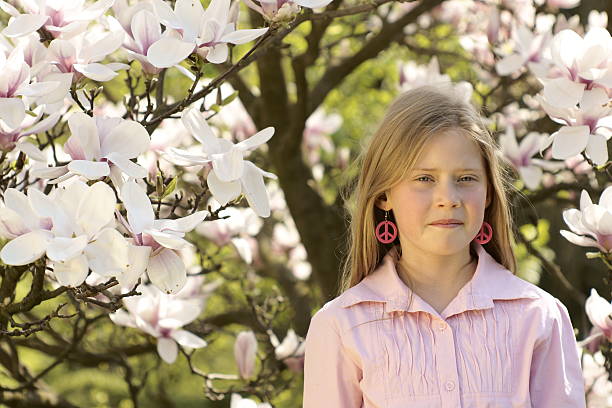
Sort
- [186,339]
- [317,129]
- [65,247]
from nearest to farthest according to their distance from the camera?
[65,247] < [186,339] < [317,129]

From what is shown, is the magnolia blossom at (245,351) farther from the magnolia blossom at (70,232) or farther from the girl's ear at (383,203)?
the magnolia blossom at (70,232)

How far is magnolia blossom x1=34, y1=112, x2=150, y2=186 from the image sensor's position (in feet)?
5.74

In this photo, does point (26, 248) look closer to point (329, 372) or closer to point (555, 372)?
point (329, 372)

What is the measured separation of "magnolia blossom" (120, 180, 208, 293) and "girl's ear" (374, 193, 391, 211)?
2.08 ft

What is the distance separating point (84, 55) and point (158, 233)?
1.54 feet

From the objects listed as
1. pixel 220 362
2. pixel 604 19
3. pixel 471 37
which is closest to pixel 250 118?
pixel 471 37

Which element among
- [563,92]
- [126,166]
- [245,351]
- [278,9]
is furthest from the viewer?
[245,351]

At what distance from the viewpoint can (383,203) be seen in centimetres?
224

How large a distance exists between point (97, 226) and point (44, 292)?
0.43 m

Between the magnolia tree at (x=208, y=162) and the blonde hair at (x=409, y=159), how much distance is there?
6.4 inches

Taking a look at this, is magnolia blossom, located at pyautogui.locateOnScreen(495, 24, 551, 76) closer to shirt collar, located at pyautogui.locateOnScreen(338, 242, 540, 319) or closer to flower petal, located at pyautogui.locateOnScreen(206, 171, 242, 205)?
shirt collar, located at pyautogui.locateOnScreen(338, 242, 540, 319)

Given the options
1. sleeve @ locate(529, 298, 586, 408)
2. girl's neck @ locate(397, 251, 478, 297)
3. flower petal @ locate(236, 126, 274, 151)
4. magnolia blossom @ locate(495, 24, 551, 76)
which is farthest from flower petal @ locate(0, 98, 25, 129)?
magnolia blossom @ locate(495, 24, 551, 76)

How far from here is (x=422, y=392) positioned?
204 centimetres

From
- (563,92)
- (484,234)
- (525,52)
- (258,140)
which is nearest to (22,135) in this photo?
(258,140)
